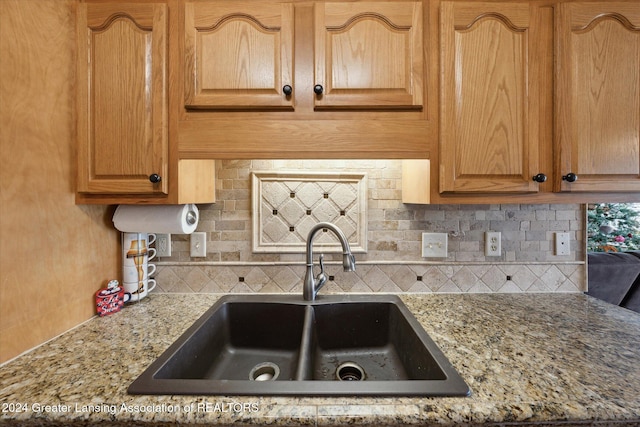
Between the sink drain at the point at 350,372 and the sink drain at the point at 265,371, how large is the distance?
0.23 meters

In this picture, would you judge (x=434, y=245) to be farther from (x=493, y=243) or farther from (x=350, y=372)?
(x=350, y=372)

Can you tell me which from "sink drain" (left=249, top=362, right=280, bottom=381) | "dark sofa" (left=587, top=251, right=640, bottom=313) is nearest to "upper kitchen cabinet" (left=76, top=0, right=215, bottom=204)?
"sink drain" (left=249, top=362, right=280, bottom=381)

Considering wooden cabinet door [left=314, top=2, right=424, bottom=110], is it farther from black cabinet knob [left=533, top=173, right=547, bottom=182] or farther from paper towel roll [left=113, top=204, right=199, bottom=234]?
paper towel roll [left=113, top=204, right=199, bottom=234]

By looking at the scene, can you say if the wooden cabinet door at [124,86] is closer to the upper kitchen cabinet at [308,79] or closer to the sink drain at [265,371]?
the upper kitchen cabinet at [308,79]

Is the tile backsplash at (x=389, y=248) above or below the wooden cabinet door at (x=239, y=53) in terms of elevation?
below

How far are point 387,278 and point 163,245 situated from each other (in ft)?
3.43

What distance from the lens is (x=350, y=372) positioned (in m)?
1.02

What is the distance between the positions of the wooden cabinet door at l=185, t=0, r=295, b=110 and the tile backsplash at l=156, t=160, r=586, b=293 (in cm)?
37

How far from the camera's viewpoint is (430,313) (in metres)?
1.09

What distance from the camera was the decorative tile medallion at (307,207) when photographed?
1.29 metres

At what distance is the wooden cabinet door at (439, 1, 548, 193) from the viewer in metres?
0.98

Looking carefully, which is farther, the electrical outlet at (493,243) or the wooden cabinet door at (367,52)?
the electrical outlet at (493,243)

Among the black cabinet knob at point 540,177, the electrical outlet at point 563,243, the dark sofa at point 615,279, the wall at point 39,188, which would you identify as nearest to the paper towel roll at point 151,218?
the wall at point 39,188

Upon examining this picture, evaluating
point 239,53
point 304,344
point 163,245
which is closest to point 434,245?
point 304,344
